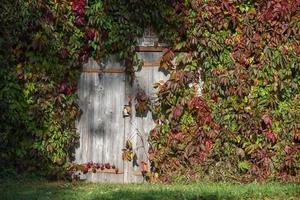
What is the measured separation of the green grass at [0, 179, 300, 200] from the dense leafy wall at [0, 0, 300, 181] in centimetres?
65

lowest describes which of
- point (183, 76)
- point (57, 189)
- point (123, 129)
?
point (57, 189)

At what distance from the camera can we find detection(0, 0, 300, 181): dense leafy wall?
33.3ft

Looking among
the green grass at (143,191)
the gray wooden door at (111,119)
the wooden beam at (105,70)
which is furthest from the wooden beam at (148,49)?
the green grass at (143,191)

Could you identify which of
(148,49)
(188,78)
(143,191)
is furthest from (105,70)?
(143,191)

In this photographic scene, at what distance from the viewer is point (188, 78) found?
34.0ft

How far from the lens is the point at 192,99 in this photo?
10328 millimetres

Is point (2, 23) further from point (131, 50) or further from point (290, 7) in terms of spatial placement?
point (290, 7)

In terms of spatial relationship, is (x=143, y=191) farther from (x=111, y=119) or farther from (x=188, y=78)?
(x=188, y=78)

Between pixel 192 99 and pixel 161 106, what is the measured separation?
21.8 inches

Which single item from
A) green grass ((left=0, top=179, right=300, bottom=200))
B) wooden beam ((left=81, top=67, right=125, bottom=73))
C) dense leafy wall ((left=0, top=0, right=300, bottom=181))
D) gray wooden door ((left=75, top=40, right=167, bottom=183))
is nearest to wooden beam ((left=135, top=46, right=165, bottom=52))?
gray wooden door ((left=75, top=40, right=167, bottom=183))

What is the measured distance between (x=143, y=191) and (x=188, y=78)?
8.09 ft

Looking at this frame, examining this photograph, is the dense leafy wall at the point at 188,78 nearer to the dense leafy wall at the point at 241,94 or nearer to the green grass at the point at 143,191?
the dense leafy wall at the point at 241,94

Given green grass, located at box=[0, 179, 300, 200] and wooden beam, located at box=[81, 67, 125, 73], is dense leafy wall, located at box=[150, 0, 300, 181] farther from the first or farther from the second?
wooden beam, located at box=[81, 67, 125, 73]

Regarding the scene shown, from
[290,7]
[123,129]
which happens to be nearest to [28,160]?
[123,129]
